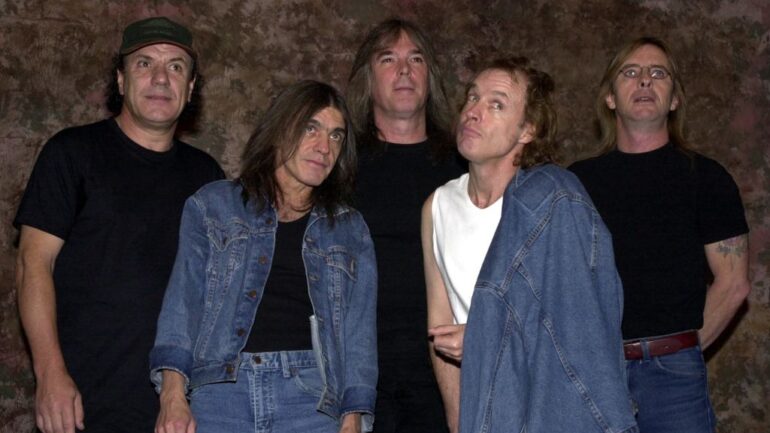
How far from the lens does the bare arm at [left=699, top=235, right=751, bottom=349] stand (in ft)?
11.0

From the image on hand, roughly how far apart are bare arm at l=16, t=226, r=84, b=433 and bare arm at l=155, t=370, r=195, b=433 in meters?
0.37

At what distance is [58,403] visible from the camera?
2754mm

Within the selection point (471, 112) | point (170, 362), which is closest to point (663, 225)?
point (471, 112)

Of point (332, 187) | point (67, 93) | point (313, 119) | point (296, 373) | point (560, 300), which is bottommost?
point (296, 373)

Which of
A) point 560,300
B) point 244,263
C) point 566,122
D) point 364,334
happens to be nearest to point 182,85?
point 244,263

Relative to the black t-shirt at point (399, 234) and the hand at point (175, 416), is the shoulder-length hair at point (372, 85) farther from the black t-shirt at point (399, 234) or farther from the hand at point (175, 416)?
the hand at point (175, 416)

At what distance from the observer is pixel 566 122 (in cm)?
487

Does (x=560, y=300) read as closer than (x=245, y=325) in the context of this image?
Yes

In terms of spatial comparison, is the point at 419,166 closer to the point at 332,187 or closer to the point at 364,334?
the point at 332,187

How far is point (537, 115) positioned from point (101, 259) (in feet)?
4.56

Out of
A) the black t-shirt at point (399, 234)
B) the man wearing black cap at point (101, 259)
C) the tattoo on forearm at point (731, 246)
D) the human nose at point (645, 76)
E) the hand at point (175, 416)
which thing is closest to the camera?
the hand at point (175, 416)

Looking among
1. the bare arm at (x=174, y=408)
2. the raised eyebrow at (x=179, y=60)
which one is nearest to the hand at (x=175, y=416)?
the bare arm at (x=174, y=408)

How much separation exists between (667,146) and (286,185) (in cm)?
140

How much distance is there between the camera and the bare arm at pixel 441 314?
288 centimetres
